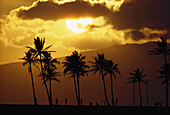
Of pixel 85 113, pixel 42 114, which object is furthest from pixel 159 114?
pixel 42 114

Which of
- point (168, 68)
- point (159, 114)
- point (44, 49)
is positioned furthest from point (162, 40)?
point (159, 114)

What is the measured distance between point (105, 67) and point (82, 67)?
27.4 ft

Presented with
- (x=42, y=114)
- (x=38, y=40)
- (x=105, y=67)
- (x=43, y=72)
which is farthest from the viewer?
(x=105, y=67)

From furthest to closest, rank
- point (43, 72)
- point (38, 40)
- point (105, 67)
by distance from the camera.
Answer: point (105, 67)
point (43, 72)
point (38, 40)

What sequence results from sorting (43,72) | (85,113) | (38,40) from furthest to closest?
(43,72)
(38,40)
(85,113)

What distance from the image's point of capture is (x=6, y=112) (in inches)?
1677

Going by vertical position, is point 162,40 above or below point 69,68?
above

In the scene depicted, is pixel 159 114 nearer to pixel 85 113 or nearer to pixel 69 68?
pixel 85 113

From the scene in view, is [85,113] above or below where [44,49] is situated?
below

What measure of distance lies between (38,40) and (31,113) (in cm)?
3852

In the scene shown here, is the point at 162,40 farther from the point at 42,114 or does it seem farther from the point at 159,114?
the point at 42,114

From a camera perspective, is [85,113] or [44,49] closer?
[85,113]

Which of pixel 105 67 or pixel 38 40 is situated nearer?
pixel 38 40

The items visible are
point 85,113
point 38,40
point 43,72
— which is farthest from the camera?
point 43,72
